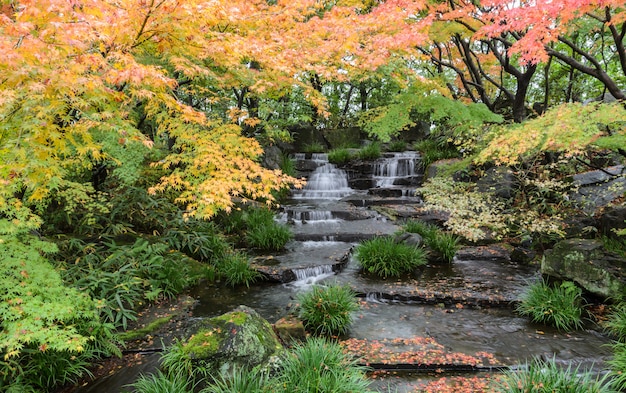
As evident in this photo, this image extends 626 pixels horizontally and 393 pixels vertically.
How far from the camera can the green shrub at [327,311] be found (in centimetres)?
582

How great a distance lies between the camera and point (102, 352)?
504 centimetres

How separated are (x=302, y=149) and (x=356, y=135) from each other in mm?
3376

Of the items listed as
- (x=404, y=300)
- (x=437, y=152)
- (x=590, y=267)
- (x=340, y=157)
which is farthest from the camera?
(x=340, y=157)

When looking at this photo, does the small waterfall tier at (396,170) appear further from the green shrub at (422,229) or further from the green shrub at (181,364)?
the green shrub at (181,364)

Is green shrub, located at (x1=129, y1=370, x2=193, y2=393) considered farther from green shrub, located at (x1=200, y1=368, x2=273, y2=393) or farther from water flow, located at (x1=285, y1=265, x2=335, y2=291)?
water flow, located at (x1=285, y1=265, x2=335, y2=291)

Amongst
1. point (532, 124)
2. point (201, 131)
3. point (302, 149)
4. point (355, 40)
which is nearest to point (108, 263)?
point (201, 131)

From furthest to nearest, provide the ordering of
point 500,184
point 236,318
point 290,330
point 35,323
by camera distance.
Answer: point 500,184 < point 290,330 < point 236,318 < point 35,323

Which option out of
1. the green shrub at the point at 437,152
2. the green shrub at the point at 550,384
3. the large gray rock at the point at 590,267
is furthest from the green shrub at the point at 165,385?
the green shrub at the point at 437,152

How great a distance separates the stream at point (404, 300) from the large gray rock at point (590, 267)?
0.72 meters

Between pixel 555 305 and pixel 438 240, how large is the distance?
3.43 meters

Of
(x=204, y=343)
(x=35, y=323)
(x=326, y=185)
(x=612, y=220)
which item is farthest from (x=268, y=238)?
(x=612, y=220)

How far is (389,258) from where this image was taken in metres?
8.39

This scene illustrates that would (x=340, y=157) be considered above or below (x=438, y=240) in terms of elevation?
above

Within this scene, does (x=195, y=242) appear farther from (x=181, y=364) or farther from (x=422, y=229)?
(x=422, y=229)
